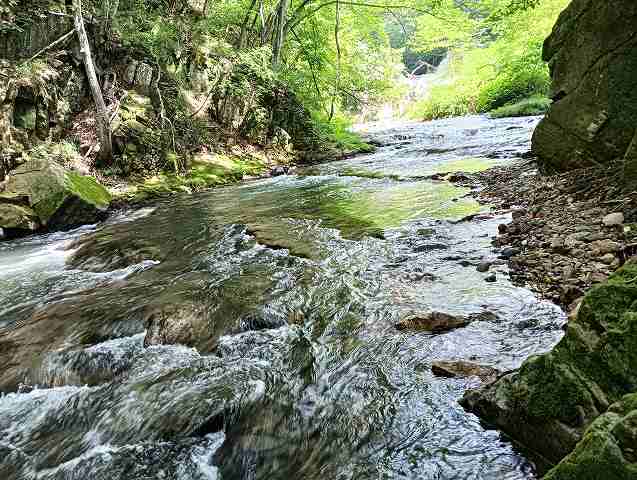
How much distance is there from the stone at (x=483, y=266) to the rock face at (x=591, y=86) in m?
2.16

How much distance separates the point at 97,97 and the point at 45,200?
330 cm

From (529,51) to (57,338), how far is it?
23.9 m

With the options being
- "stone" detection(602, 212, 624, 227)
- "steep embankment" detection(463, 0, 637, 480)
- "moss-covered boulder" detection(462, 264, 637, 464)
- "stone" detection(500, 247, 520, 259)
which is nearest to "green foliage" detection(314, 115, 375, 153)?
"steep embankment" detection(463, 0, 637, 480)

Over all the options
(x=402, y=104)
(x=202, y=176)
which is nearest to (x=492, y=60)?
(x=402, y=104)

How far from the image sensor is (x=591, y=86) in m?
6.25

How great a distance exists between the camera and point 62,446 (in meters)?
3.05

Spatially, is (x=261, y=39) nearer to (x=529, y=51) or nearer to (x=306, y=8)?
(x=306, y=8)

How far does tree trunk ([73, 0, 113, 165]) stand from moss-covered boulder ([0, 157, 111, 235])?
200 centimetres

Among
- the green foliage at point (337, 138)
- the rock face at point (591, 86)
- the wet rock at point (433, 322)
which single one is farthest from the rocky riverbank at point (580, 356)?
the green foliage at point (337, 138)

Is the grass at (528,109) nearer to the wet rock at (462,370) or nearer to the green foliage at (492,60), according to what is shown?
the green foliage at (492,60)

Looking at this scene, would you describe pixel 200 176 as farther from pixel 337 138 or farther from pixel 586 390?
pixel 586 390

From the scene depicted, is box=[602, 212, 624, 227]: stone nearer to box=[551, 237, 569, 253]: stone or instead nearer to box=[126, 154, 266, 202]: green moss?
box=[551, 237, 569, 253]: stone

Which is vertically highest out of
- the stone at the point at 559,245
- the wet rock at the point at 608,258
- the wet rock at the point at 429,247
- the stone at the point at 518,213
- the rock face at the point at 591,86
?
the rock face at the point at 591,86

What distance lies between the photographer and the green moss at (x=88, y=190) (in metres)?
Answer: 9.89
